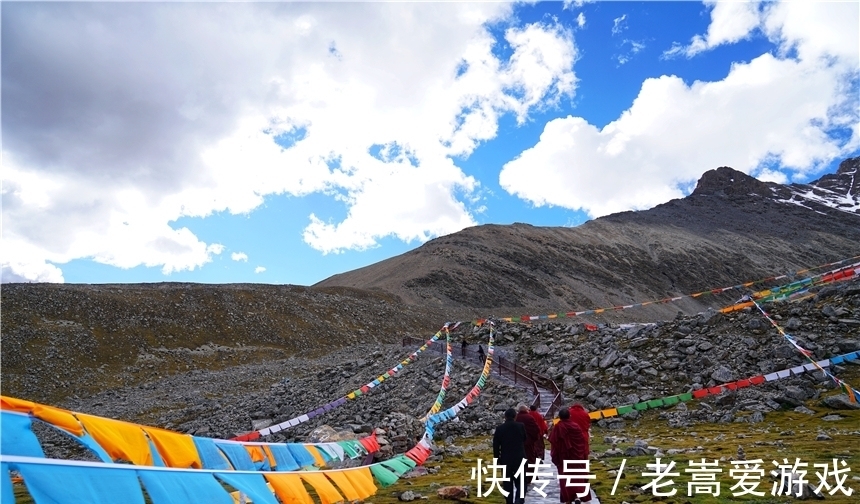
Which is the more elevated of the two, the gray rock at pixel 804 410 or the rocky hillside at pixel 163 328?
the rocky hillside at pixel 163 328

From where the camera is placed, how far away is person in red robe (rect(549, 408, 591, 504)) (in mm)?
9367

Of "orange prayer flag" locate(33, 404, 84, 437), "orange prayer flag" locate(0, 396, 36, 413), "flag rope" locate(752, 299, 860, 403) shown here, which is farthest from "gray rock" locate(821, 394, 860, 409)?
"orange prayer flag" locate(0, 396, 36, 413)

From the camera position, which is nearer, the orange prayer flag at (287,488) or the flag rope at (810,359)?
the orange prayer flag at (287,488)

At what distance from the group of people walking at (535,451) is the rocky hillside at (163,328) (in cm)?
4743

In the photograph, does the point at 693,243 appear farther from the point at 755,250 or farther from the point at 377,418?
the point at 377,418

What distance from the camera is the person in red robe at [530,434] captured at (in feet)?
33.9

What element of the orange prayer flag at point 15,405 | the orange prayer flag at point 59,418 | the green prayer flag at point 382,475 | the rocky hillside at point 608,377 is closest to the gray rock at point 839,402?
the rocky hillside at point 608,377

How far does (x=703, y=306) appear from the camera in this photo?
111188mm

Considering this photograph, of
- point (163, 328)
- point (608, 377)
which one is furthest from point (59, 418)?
point (163, 328)

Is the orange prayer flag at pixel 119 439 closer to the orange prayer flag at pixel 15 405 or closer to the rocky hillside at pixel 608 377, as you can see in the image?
→ the orange prayer flag at pixel 15 405

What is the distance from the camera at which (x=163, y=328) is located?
207ft

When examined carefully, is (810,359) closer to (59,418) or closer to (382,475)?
(382,475)

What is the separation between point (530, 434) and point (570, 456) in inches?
34.1

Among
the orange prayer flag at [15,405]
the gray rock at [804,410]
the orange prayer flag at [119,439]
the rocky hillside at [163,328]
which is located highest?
the rocky hillside at [163,328]
